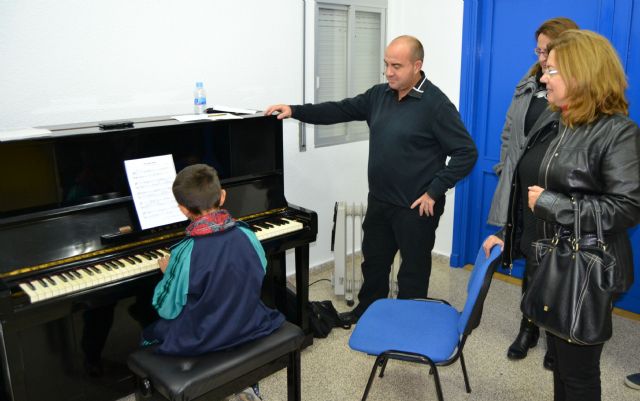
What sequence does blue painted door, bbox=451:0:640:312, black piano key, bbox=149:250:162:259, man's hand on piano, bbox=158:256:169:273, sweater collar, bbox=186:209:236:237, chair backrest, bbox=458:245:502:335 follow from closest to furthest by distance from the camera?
1. sweater collar, bbox=186:209:236:237
2. chair backrest, bbox=458:245:502:335
3. man's hand on piano, bbox=158:256:169:273
4. black piano key, bbox=149:250:162:259
5. blue painted door, bbox=451:0:640:312

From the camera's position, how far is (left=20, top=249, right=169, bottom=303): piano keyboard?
6.19ft

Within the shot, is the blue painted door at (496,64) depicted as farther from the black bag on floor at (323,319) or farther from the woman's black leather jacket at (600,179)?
the woman's black leather jacket at (600,179)

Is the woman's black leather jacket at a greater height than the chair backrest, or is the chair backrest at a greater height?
the woman's black leather jacket

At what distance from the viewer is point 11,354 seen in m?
1.86

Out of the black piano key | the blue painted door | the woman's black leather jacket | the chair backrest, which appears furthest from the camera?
the blue painted door

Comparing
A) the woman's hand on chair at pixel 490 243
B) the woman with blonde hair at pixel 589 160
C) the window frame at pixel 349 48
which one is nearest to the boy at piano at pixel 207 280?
the woman's hand on chair at pixel 490 243

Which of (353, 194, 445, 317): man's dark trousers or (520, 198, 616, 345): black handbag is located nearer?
(520, 198, 616, 345): black handbag

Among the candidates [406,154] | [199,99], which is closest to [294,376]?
[406,154]

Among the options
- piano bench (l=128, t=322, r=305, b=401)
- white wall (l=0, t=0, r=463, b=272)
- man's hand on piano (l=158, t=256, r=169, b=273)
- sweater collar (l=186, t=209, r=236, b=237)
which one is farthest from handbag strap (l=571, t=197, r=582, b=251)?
white wall (l=0, t=0, r=463, b=272)

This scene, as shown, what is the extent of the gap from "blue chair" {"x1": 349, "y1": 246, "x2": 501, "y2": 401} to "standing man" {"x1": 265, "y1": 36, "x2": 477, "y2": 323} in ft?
1.76

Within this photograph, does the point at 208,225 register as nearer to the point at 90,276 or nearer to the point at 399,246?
the point at 90,276

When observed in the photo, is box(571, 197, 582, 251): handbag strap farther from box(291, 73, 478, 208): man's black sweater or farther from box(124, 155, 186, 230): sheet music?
box(124, 155, 186, 230): sheet music

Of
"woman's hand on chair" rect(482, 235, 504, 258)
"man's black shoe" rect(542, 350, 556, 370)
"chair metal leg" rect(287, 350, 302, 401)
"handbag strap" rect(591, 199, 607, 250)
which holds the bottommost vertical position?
"man's black shoe" rect(542, 350, 556, 370)

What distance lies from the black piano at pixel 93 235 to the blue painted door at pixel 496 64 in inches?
65.9
